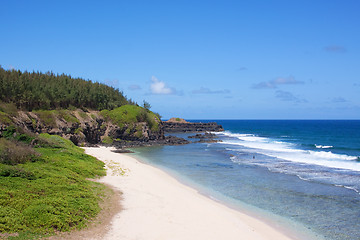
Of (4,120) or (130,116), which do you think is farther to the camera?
(130,116)

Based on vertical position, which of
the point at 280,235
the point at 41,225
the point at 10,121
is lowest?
the point at 280,235

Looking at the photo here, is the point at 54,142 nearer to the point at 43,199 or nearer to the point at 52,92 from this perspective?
the point at 43,199

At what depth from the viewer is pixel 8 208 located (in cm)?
1048

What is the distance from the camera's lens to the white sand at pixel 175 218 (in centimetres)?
1151

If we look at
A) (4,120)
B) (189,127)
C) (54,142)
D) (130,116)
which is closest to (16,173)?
(54,142)

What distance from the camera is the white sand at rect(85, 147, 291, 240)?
11.5m

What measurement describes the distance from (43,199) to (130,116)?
43.6 meters

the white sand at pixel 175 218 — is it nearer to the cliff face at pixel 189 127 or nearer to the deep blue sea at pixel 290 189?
the deep blue sea at pixel 290 189

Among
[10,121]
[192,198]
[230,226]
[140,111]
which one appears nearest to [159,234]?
[230,226]

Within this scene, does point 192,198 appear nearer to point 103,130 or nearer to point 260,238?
point 260,238

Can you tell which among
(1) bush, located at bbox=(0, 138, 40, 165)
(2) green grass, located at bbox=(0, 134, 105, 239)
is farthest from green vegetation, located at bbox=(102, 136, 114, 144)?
(2) green grass, located at bbox=(0, 134, 105, 239)

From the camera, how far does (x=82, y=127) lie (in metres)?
44.4

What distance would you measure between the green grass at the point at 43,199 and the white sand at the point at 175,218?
154 cm

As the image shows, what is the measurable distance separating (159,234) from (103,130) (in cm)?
4113
